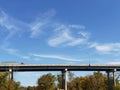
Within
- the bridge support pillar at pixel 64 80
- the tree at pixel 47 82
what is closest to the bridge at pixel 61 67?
the bridge support pillar at pixel 64 80

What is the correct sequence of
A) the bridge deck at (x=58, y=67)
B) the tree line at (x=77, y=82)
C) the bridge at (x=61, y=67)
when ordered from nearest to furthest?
1. the tree line at (x=77, y=82)
2. the bridge at (x=61, y=67)
3. the bridge deck at (x=58, y=67)

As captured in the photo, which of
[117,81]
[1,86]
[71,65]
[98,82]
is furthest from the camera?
[71,65]

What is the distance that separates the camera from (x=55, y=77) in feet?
495

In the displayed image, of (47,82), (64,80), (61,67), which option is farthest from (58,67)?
(47,82)

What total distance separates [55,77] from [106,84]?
23.7 m

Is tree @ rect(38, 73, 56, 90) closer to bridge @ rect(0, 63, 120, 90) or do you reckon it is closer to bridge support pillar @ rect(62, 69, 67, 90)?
bridge support pillar @ rect(62, 69, 67, 90)

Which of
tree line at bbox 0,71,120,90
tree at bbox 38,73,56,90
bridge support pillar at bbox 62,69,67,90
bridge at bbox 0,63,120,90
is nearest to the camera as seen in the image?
tree line at bbox 0,71,120,90

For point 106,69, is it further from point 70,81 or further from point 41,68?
point 41,68

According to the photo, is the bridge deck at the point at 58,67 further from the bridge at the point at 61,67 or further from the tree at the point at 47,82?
the tree at the point at 47,82

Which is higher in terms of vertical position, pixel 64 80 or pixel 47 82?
pixel 64 80

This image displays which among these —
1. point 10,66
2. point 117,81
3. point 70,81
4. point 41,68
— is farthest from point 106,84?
point 10,66

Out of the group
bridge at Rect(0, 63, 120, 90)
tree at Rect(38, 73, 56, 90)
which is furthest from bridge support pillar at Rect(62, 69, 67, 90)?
tree at Rect(38, 73, 56, 90)

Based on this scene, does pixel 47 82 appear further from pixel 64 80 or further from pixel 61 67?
pixel 61 67

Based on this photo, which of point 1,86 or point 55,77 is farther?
point 55,77
